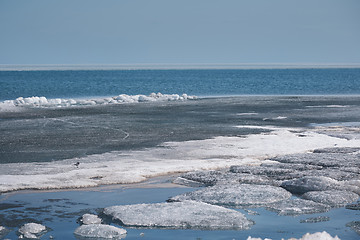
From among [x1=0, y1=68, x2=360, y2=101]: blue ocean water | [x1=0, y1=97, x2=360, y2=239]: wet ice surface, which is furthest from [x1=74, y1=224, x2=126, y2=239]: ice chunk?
[x1=0, y1=68, x2=360, y2=101]: blue ocean water

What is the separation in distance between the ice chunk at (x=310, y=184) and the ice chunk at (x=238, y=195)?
38 cm

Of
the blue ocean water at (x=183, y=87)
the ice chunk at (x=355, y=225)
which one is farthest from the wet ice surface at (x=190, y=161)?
the blue ocean water at (x=183, y=87)

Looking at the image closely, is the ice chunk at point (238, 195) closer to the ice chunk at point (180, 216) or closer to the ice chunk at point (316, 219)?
the ice chunk at point (180, 216)

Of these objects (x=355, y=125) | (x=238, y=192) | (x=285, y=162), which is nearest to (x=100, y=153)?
(x=285, y=162)

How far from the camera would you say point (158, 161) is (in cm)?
1341

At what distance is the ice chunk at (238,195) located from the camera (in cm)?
954

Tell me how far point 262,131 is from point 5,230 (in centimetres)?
1193

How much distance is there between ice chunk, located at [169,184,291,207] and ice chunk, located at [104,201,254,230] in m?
0.52

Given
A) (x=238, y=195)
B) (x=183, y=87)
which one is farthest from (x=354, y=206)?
(x=183, y=87)

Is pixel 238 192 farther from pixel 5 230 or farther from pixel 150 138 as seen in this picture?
pixel 150 138

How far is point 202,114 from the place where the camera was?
26.0 meters

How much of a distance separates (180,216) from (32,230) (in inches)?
84.1

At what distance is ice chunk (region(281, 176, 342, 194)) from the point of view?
1035cm

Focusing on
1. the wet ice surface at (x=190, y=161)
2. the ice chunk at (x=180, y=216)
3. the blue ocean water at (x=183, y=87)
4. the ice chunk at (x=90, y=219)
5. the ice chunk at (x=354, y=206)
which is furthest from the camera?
the blue ocean water at (x=183, y=87)
